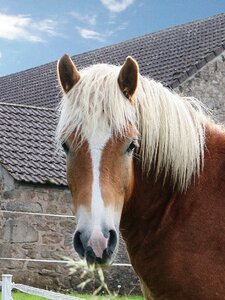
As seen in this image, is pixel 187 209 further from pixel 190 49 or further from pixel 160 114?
pixel 190 49

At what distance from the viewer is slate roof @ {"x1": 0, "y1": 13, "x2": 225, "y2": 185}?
13.2m

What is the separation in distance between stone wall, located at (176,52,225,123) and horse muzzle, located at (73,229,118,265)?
1277 centimetres

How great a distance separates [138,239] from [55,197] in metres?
8.98

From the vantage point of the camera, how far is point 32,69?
27.7 meters

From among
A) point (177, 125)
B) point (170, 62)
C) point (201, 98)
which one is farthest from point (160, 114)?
point (170, 62)

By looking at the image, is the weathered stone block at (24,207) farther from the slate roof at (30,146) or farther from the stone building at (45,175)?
the slate roof at (30,146)

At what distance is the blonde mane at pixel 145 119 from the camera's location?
352 cm

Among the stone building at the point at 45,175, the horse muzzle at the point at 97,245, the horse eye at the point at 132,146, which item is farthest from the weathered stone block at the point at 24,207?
the horse muzzle at the point at 97,245

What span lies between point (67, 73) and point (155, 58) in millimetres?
15861

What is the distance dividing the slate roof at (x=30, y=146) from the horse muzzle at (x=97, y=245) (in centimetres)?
915

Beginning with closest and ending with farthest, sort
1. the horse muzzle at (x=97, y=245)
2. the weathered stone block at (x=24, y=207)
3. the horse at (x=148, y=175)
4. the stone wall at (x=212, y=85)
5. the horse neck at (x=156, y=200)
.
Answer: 1. the horse muzzle at (x=97, y=245)
2. the horse at (x=148, y=175)
3. the horse neck at (x=156, y=200)
4. the weathered stone block at (x=24, y=207)
5. the stone wall at (x=212, y=85)

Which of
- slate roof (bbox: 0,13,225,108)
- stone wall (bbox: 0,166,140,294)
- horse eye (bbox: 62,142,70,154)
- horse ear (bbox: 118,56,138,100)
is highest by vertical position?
slate roof (bbox: 0,13,225,108)

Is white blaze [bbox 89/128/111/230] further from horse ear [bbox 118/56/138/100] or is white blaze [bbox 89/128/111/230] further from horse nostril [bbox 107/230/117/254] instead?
horse ear [bbox 118/56/138/100]

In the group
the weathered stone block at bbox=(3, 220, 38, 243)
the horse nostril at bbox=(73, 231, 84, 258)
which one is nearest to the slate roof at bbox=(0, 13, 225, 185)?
the weathered stone block at bbox=(3, 220, 38, 243)
